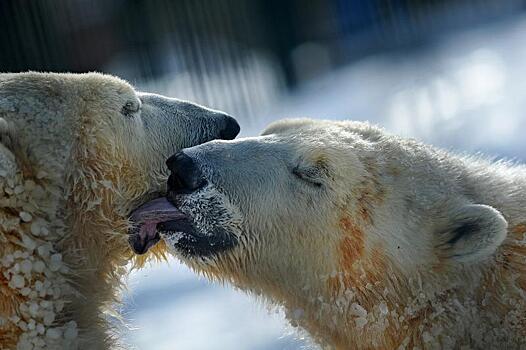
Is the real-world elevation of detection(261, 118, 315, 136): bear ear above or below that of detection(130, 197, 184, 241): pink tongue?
above

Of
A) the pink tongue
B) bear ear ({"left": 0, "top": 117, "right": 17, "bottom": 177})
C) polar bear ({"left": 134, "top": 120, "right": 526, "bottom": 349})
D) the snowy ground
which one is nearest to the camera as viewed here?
bear ear ({"left": 0, "top": 117, "right": 17, "bottom": 177})

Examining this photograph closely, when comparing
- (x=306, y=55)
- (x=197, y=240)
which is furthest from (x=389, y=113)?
(x=197, y=240)

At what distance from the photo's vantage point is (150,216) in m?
4.22

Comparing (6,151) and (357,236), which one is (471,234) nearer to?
(357,236)

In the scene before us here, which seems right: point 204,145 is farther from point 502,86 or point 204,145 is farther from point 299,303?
point 502,86

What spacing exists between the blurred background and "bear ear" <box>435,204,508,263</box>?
4.90 meters

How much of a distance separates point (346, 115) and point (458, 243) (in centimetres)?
653

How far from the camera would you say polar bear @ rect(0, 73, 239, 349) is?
3.71m

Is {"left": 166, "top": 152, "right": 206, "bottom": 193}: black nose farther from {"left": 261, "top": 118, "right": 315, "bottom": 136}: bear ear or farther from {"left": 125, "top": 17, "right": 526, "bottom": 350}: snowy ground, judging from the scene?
{"left": 125, "top": 17, "right": 526, "bottom": 350}: snowy ground

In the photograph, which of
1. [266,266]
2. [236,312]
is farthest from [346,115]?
[266,266]

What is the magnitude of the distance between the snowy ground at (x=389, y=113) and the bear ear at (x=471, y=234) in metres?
0.87

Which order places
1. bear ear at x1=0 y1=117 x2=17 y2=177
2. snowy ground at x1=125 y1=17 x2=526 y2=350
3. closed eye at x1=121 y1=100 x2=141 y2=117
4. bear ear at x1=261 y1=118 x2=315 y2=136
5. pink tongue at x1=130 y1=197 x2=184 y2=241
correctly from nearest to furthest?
bear ear at x1=0 y1=117 x2=17 y2=177
pink tongue at x1=130 y1=197 x2=184 y2=241
bear ear at x1=261 y1=118 x2=315 y2=136
closed eye at x1=121 y1=100 x2=141 y2=117
snowy ground at x1=125 y1=17 x2=526 y2=350

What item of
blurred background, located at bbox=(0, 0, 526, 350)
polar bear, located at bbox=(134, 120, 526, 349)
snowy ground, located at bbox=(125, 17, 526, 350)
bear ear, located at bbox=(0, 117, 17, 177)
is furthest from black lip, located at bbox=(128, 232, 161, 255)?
blurred background, located at bbox=(0, 0, 526, 350)

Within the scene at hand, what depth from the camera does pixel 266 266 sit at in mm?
4129
